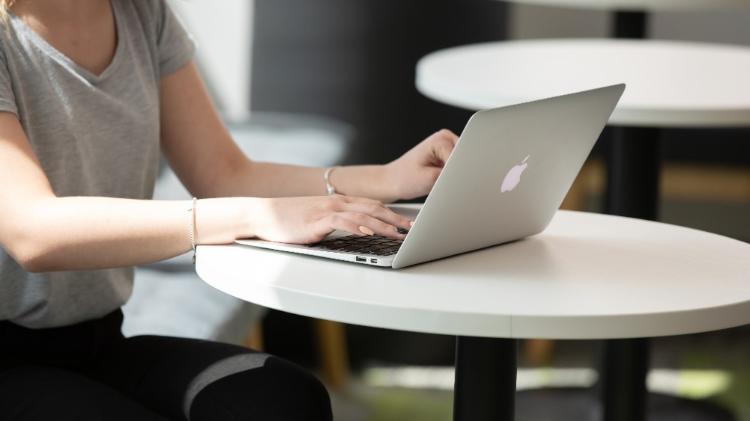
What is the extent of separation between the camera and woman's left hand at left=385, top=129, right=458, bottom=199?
4.79ft

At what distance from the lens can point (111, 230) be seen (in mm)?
1247

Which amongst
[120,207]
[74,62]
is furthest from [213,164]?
[120,207]

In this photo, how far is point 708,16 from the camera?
372cm

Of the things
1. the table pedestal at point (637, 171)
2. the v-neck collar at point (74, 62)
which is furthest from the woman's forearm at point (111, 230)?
the table pedestal at point (637, 171)

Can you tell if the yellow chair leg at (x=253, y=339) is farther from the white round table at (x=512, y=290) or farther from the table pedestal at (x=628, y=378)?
the white round table at (x=512, y=290)

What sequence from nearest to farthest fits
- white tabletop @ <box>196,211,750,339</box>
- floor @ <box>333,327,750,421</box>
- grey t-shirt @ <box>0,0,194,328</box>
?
white tabletop @ <box>196,211,750,339</box>, grey t-shirt @ <box>0,0,194,328</box>, floor @ <box>333,327,750,421</box>

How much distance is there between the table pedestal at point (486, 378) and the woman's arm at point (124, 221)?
0.15m

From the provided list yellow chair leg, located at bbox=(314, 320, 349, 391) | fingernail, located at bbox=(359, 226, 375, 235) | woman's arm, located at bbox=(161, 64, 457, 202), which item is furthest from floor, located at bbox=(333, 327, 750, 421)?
fingernail, located at bbox=(359, 226, 375, 235)

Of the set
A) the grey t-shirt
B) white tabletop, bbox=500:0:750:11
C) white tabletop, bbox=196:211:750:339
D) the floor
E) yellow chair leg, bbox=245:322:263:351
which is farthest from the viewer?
the floor

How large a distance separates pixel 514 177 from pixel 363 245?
0.17 metres

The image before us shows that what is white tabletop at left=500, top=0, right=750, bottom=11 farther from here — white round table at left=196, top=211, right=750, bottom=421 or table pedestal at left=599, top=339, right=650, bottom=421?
white round table at left=196, top=211, right=750, bottom=421

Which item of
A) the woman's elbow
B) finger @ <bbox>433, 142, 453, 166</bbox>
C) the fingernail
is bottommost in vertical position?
the woman's elbow

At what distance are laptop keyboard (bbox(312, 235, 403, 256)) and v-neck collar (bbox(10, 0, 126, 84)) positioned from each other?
366mm

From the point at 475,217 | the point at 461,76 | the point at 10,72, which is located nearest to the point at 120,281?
the point at 10,72
